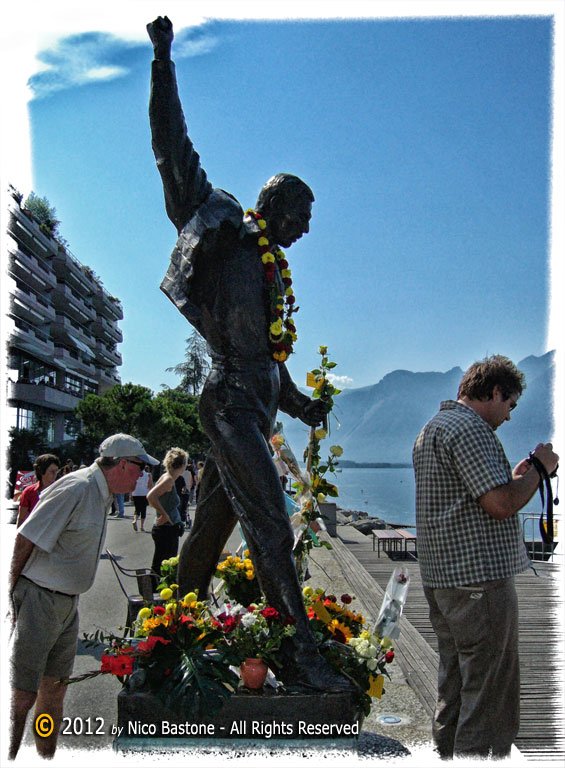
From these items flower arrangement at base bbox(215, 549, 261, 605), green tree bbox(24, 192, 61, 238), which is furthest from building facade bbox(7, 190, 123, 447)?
flower arrangement at base bbox(215, 549, 261, 605)

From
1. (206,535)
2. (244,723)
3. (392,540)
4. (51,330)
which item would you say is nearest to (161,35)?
(206,535)

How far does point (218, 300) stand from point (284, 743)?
2.12 meters

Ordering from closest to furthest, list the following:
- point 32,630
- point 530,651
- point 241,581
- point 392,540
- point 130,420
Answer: point 32,630, point 241,581, point 530,651, point 392,540, point 130,420

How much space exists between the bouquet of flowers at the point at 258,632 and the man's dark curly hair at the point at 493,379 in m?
1.36

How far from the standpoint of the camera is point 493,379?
3.56 metres

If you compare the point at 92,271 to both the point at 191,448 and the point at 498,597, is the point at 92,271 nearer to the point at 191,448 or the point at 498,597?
the point at 191,448

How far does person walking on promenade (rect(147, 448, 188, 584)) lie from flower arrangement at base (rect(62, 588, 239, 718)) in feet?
17.5

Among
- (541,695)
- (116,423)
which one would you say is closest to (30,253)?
(116,423)

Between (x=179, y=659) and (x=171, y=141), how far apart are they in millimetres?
2500

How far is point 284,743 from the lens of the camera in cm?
341

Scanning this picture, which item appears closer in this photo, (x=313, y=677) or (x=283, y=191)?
(x=313, y=677)

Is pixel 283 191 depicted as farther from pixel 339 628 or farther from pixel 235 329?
pixel 339 628

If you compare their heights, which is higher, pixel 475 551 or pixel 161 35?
pixel 161 35

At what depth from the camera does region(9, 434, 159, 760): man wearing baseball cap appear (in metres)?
3.84
